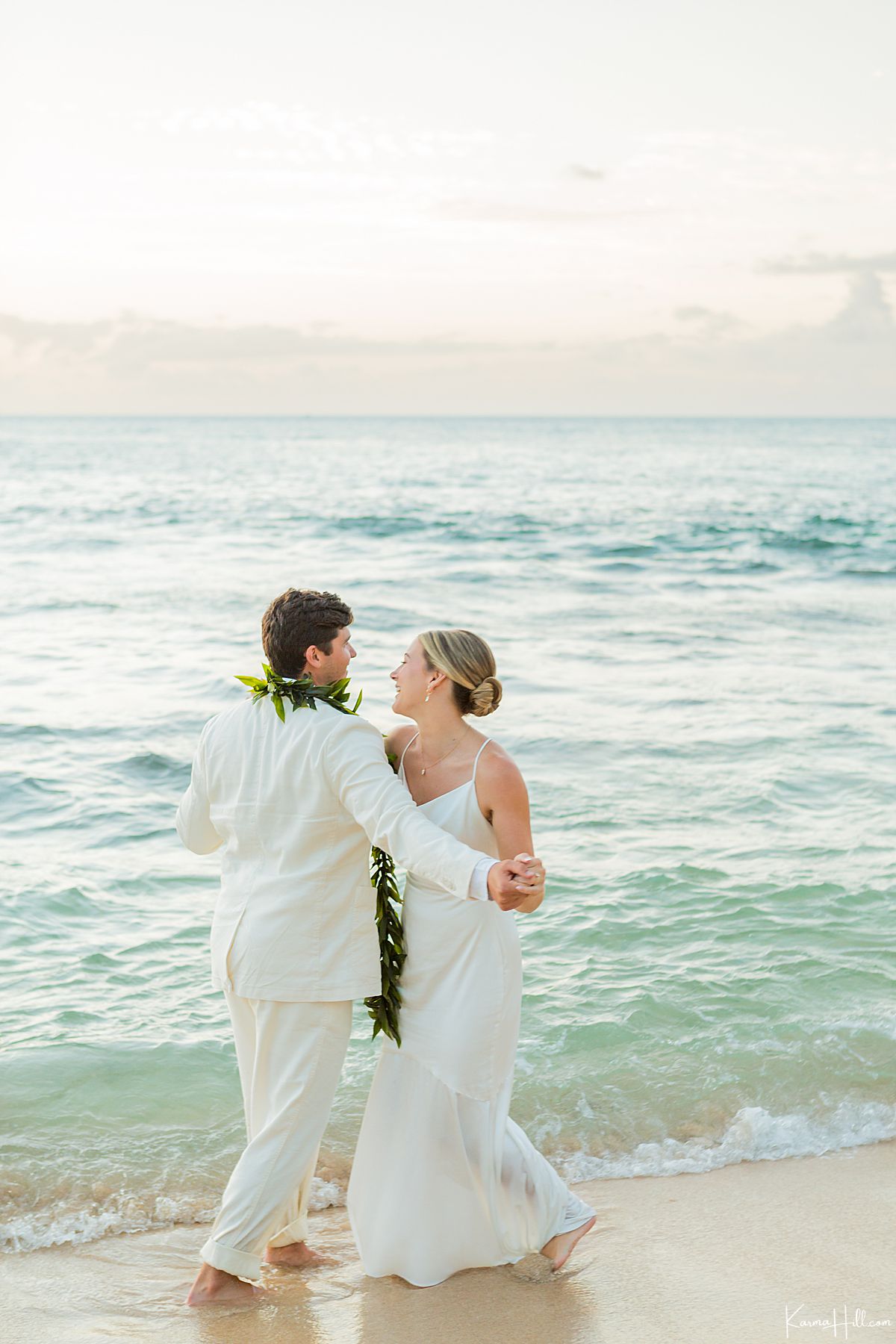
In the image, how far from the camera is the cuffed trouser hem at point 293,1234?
11.9ft

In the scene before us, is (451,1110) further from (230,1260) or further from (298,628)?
(298,628)

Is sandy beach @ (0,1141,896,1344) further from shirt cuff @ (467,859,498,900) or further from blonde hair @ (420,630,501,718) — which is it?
blonde hair @ (420,630,501,718)

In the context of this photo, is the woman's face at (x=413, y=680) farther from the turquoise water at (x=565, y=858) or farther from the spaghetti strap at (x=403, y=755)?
the turquoise water at (x=565, y=858)

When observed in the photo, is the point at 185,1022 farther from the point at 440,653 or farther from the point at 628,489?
the point at 628,489

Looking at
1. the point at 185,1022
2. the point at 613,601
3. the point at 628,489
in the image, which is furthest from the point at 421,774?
the point at 628,489

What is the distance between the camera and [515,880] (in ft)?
9.95

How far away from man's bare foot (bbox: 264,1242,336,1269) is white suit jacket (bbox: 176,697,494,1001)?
34.8 inches

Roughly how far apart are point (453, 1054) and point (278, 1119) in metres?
0.50

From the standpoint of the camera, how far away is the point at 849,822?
8117 millimetres

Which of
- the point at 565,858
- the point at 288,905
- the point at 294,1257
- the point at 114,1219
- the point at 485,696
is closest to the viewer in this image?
the point at 288,905

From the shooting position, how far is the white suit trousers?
3.34 metres

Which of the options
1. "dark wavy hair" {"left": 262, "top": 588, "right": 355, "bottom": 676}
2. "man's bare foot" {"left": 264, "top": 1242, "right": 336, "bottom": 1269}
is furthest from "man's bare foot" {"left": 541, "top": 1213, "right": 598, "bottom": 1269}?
"dark wavy hair" {"left": 262, "top": 588, "right": 355, "bottom": 676}

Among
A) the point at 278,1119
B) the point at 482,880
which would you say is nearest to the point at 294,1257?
the point at 278,1119

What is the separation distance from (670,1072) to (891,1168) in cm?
98
